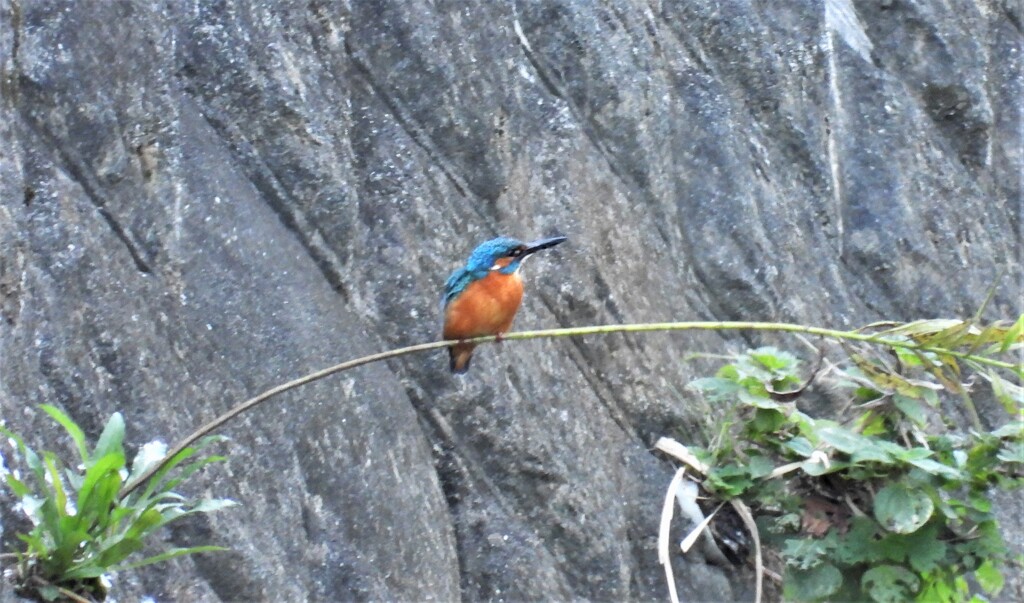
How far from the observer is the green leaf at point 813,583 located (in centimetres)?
440

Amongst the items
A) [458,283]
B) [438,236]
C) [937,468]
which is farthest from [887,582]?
[438,236]

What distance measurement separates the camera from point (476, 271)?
3.84 m

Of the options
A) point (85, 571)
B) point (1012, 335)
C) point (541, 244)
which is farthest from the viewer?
point (541, 244)

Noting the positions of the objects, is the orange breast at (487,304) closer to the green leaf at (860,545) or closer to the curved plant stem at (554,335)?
the curved plant stem at (554,335)

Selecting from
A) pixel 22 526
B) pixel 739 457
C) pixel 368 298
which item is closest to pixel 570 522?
pixel 739 457

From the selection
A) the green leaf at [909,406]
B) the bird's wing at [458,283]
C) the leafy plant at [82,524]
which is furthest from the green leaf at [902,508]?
the leafy plant at [82,524]

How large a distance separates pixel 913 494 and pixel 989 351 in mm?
1271

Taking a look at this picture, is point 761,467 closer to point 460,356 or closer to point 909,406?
point 909,406

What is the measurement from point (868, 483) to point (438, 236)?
→ 1.79 m

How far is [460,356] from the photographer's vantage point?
4059 millimetres

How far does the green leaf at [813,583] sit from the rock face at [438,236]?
463 mm

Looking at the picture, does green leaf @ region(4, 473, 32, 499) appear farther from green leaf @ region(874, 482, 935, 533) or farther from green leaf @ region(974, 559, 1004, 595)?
green leaf @ region(974, 559, 1004, 595)

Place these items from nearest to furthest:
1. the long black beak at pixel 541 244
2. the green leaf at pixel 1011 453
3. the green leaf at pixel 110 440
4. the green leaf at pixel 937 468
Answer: the green leaf at pixel 110 440, the long black beak at pixel 541 244, the green leaf at pixel 937 468, the green leaf at pixel 1011 453

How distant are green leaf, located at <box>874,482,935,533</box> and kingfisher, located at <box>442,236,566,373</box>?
1.49 metres
